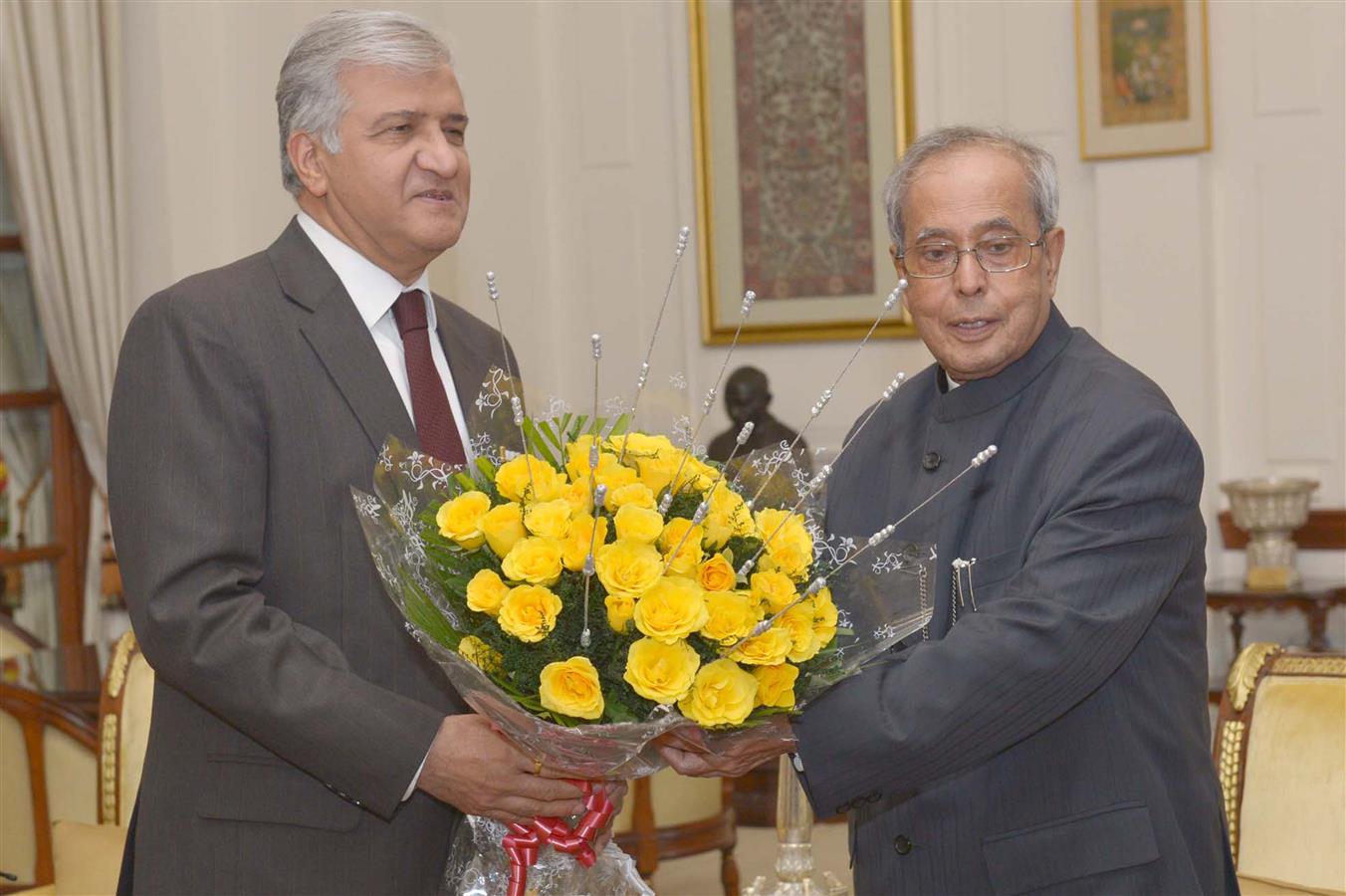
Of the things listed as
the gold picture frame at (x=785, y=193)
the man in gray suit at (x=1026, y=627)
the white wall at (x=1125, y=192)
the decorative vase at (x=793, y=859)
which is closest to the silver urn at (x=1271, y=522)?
the white wall at (x=1125, y=192)

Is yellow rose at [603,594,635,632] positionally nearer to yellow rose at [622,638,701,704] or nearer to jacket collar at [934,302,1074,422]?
yellow rose at [622,638,701,704]

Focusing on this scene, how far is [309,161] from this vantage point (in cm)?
233

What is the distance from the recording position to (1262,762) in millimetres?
2980

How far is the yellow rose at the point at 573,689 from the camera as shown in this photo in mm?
1728

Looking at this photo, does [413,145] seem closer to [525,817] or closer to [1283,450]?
[525,817]

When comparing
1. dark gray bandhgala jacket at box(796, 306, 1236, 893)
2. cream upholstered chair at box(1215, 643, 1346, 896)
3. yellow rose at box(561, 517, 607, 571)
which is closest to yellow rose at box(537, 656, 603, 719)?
yellow rose at box(561, 517, 607, 571)

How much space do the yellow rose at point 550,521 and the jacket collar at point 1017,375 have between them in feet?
2.41

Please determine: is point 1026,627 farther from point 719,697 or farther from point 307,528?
point 307,528

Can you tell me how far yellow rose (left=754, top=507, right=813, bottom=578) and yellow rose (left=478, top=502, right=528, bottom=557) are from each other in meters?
0.29

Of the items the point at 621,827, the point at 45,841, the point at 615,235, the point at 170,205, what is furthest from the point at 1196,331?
the point at 45,841

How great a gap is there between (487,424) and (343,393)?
0.27 metres

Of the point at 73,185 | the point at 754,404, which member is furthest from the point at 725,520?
the point at 73,185

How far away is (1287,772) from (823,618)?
1.51m

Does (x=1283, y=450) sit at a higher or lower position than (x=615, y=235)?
lower
